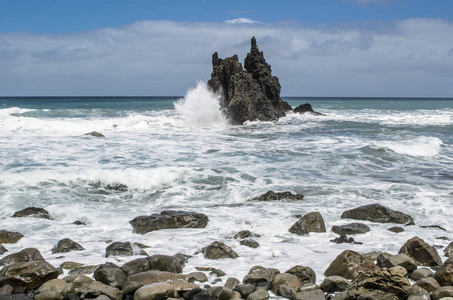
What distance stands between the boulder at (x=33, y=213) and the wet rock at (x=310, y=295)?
16.5 ft

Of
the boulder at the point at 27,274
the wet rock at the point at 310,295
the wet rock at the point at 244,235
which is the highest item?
the boulder at the point at 27,274

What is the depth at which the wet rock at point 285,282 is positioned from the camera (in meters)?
4.32

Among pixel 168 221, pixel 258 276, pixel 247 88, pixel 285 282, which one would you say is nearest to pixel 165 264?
pixel 258 276

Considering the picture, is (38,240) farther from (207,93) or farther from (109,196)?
(207,93)

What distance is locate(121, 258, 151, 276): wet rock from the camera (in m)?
4.62

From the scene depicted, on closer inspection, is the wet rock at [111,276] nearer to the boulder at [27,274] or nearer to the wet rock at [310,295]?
the boulder at [27,274]

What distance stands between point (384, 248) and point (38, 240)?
16.3 feet

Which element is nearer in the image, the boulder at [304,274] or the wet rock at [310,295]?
the wet rock at [310,295]

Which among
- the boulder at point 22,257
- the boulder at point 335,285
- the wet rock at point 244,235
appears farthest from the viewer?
the wet rock at point 244,235

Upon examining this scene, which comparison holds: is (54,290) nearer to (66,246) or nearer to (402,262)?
(66,246)

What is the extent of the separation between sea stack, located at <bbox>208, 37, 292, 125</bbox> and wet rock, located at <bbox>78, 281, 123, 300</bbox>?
23.5 metres

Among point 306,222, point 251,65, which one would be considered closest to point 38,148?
point 306,222

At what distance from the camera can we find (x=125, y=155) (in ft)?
45.5

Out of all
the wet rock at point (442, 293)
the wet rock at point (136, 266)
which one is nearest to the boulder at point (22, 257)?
the wet rock at point (136, 266)
